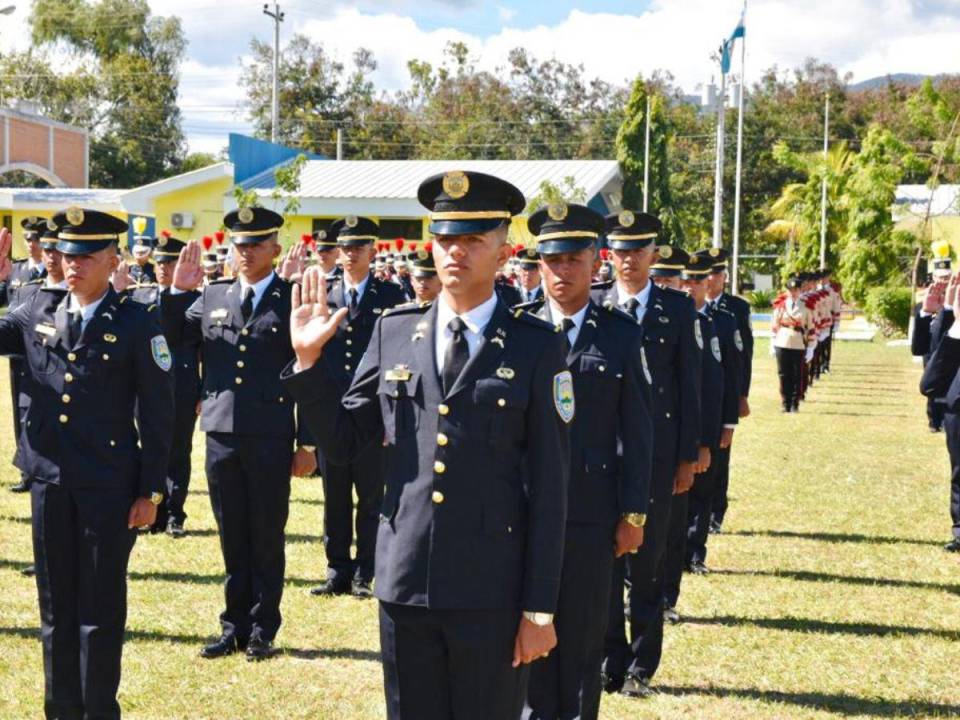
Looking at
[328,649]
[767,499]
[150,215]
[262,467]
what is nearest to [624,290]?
[262,467]

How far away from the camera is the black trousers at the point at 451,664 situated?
12.0ft

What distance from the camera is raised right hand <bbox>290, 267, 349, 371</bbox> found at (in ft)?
12.1

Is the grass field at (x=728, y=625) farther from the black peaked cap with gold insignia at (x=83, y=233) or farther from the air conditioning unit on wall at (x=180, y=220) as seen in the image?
the air conditioning unit on wall at (x=180, y=220)

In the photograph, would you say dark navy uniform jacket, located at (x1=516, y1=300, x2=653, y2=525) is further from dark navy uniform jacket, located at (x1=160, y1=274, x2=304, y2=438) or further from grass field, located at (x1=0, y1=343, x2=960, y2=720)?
dark navy uniform jacket, located at (x1=160, y1=274, x2=304, y2=438)

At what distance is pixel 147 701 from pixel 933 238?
4062cm

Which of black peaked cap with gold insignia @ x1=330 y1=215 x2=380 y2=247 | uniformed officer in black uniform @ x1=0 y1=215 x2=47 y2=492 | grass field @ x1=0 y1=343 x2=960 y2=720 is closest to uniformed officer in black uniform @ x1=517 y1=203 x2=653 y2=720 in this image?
grass field @ x1=0 y1=343 x2=960 y2=720

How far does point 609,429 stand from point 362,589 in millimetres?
3588

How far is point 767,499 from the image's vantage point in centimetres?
1245

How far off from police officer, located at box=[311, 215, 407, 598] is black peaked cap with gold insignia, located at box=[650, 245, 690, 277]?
1823 mm

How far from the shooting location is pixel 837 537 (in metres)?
10.8

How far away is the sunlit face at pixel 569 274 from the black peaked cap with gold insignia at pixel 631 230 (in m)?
1.05

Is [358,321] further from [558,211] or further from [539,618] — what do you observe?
[539,618]

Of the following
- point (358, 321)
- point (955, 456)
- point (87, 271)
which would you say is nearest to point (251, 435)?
point (87, 271)

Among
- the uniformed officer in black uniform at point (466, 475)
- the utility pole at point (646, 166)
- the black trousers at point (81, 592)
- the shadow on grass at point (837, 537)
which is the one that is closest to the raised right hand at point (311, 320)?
the uniformed officer in black uniform at point (466, 475)
